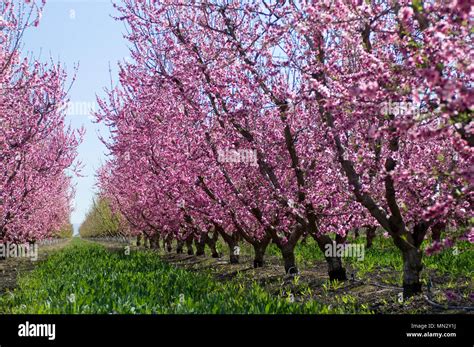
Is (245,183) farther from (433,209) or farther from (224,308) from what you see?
(433,209)

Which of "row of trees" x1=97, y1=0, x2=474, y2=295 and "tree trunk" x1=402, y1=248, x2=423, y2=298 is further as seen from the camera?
"tree trunk" x1=402, y1=248, x2=423, y2=298

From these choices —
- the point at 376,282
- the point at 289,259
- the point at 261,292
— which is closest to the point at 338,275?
the point at 376,282

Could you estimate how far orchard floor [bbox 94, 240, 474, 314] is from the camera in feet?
24.9

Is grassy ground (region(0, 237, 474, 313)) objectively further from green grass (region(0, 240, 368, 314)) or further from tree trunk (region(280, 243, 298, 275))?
tree trunk (region(280, 243, 298, 275))

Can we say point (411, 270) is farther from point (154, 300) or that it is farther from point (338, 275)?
point (154, 300)

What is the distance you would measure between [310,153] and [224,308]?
435 centimetres

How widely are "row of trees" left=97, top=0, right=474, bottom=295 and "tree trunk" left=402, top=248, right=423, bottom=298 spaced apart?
0.02 m

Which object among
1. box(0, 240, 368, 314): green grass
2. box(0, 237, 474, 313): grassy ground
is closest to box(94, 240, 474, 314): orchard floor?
box(0, 237, 474, 313): grassy ground

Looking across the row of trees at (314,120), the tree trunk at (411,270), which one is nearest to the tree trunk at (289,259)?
the row of trees at (314,120)

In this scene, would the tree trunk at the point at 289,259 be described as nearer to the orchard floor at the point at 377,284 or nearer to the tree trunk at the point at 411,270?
the orchard floor at the point at 377,284

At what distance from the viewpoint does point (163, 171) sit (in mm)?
14789

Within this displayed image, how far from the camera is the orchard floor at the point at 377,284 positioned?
24.9 ft

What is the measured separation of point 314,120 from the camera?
10.6 m
